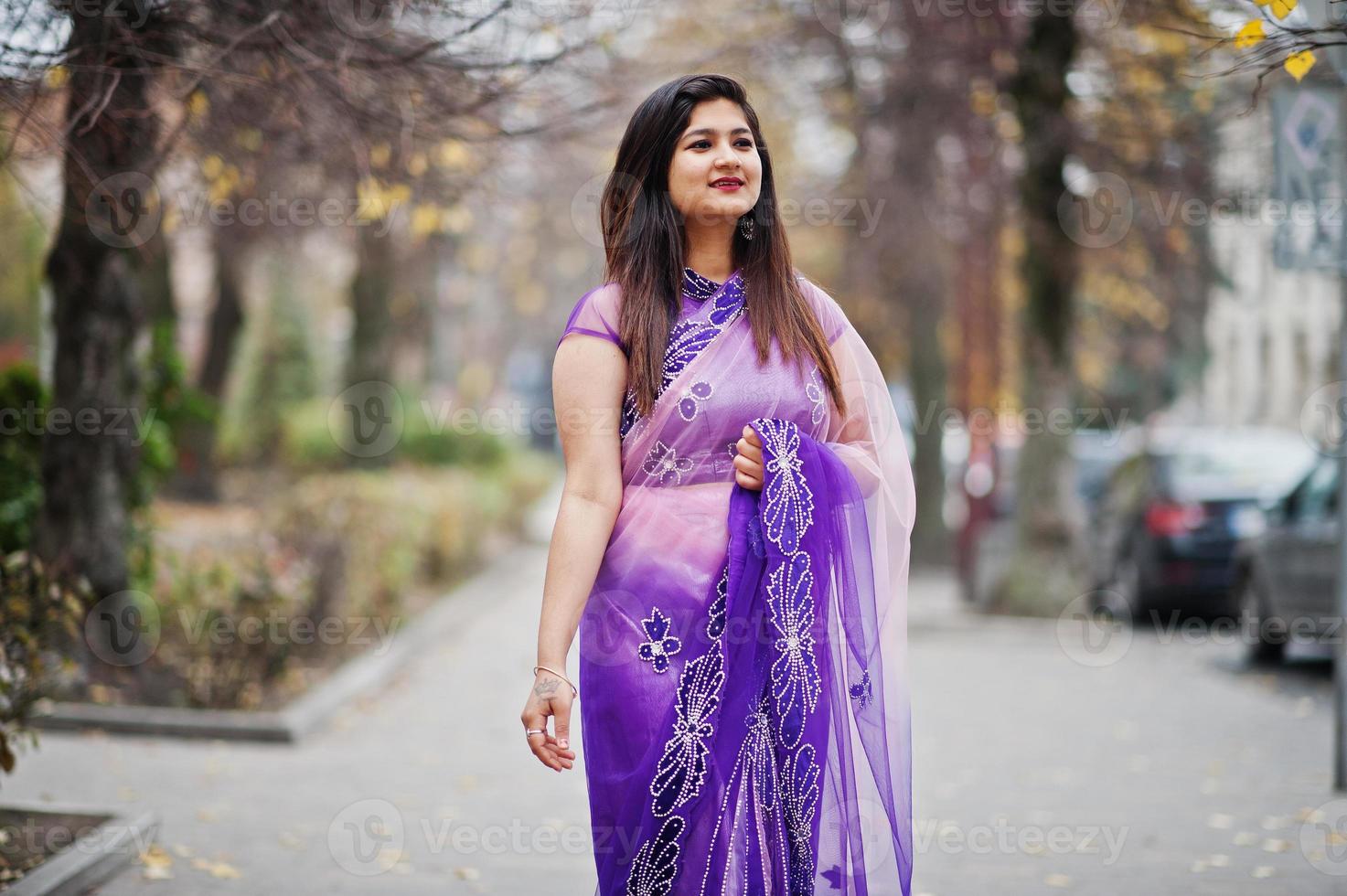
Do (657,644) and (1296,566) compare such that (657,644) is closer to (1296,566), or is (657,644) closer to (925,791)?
(925,791)

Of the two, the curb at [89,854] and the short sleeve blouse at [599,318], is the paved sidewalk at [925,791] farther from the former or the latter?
the short sleeve blouse at [599,318]

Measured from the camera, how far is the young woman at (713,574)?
3227mm

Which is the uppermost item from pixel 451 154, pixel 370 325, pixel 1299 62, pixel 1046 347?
pixel 451 154

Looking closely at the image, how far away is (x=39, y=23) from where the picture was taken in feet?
16.0

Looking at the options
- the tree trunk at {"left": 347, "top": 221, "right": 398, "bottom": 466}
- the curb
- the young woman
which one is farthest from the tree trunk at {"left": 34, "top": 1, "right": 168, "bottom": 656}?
the tree trunk at {"left": 347, "top": 221, "right": 398, "bottom": 466}

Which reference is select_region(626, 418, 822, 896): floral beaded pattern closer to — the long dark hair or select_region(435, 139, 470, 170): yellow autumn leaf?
the long dark hair

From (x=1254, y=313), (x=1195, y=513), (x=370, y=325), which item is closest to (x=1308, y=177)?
(x=1195, y=513)

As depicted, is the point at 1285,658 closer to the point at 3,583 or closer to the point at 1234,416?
the point at 3,583

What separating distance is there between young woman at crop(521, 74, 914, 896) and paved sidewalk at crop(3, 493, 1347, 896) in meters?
2.18

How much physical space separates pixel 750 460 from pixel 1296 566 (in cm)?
803

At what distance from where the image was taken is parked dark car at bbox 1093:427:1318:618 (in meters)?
12.7

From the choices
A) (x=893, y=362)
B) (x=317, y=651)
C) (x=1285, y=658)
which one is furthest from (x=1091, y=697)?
(x=893, y=362)

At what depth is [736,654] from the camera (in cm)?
328

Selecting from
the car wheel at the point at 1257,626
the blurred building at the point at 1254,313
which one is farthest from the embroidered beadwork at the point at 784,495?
the blurred building at the point at 1254,313
